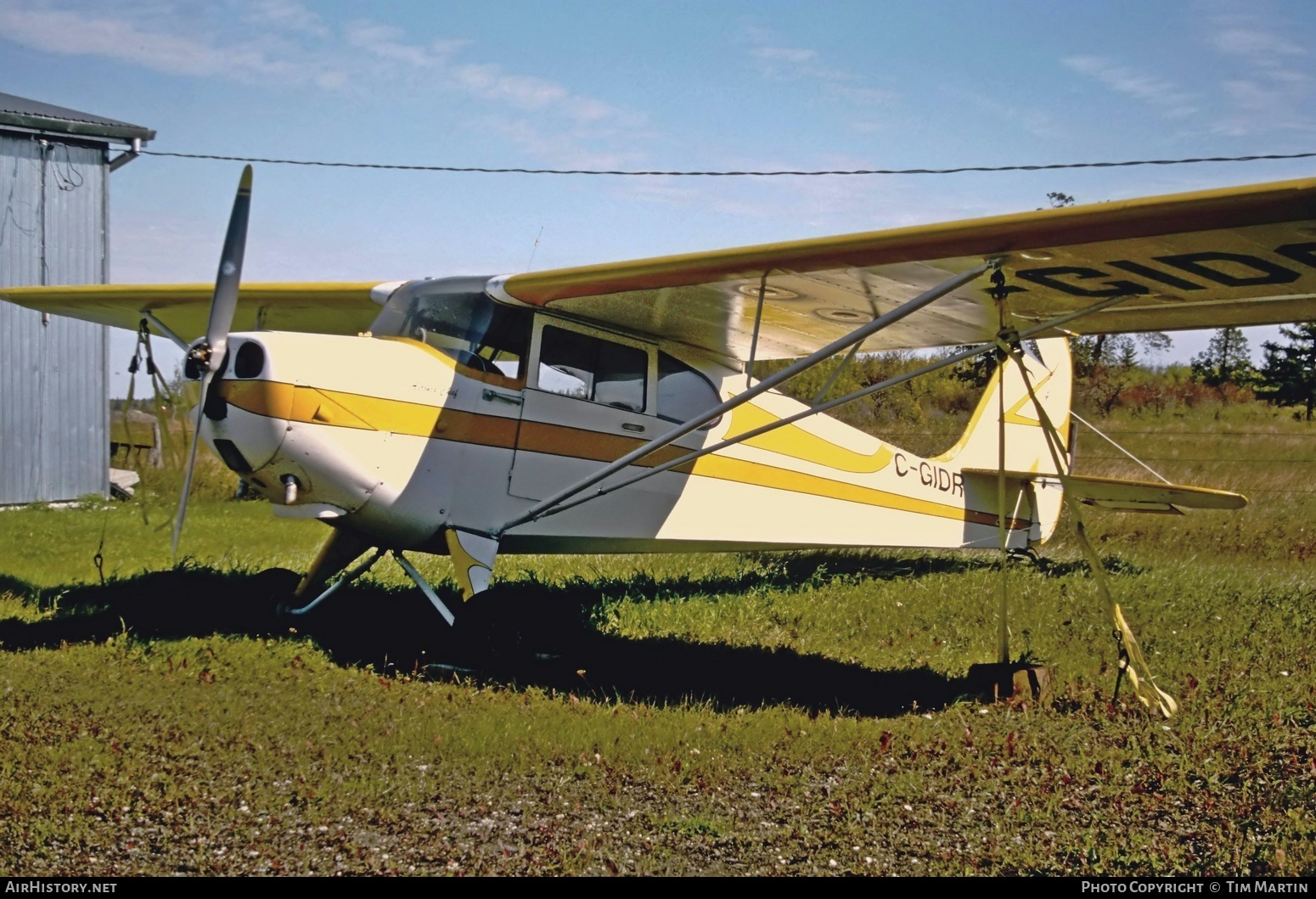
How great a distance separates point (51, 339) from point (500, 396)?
1202cm

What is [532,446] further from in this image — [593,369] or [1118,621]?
[1118,621]

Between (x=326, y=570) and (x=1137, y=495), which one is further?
(x=1137, y=495)

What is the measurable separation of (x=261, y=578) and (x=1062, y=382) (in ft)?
25.7

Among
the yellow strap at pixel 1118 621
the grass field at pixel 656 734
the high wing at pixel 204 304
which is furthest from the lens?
the high wing at pixel 204 304

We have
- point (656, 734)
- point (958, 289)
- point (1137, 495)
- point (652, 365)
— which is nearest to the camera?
point (656, 734)

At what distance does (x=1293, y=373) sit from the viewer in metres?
22.0

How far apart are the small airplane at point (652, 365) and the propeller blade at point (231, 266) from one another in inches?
Answer: 0.6

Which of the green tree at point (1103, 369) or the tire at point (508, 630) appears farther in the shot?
the green tree at point (1103, 369)

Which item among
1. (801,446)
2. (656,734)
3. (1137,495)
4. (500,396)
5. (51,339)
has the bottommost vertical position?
(656,734)

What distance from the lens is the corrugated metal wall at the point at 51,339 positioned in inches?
607

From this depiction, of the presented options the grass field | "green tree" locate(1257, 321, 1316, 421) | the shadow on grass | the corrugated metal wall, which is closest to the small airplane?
the shadow on grass

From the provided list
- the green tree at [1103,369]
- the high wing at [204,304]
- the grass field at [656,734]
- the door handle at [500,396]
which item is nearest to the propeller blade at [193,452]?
the grass field at [656,734]

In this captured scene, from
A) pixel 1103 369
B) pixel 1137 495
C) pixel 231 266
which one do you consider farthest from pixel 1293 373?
pixel 231 266

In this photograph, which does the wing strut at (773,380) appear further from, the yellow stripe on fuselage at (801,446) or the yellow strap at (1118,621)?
the yellow stripe on fuselage at (801,446)
